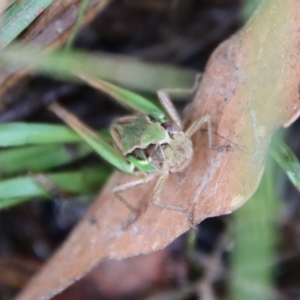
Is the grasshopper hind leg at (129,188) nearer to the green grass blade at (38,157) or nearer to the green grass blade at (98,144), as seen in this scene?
the green grass blade at (98,144)

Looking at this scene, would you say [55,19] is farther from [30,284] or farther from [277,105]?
[30,284]

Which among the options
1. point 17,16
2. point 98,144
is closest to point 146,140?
point 98,144

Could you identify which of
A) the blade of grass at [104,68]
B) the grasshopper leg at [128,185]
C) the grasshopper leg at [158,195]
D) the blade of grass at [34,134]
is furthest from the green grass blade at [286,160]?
the blade of grass at [34,134]

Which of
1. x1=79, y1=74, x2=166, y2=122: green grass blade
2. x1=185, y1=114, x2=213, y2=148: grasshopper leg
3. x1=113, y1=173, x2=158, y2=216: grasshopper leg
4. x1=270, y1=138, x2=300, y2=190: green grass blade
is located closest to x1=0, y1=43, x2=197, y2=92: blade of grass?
x1=79, y1=74, x2=166, y2=122: green grass blade

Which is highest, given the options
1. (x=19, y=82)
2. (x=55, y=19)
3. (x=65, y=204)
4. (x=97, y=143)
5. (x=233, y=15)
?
(x=55, y=19)

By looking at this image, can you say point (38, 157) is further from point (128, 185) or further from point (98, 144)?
point (128, 185)

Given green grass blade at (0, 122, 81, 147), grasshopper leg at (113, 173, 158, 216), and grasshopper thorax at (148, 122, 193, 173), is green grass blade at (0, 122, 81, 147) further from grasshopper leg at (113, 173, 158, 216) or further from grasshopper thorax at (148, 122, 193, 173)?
grasshopper thorax at (148, 122, 193, 173)

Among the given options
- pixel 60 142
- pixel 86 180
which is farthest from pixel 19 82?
pixel 86 180
